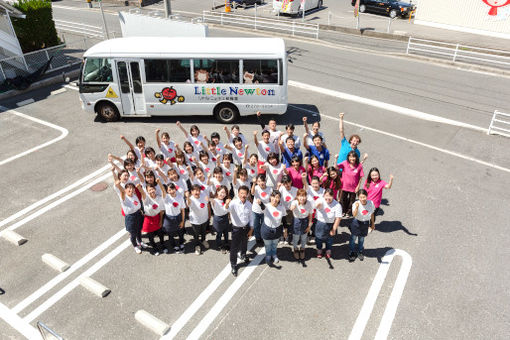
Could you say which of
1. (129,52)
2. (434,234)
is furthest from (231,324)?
(129,52)

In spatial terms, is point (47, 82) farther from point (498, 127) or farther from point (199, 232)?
point (498, 127)

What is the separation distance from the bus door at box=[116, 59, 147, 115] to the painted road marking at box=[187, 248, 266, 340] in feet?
24.6

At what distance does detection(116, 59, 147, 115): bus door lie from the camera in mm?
11703

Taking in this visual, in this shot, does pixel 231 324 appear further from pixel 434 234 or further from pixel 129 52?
pixel 129 52

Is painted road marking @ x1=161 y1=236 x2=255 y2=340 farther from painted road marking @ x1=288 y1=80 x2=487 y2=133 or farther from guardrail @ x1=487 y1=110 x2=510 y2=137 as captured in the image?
guardrail @ x1=487 y1=110 x2=510 y2=137

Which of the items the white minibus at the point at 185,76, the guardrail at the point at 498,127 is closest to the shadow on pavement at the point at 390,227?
the white minibus at the point at 185,76

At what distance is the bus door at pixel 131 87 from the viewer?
11.7m

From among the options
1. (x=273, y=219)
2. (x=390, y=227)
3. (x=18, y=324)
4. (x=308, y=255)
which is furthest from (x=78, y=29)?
(x=390, y=227)

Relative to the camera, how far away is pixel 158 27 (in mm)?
16406

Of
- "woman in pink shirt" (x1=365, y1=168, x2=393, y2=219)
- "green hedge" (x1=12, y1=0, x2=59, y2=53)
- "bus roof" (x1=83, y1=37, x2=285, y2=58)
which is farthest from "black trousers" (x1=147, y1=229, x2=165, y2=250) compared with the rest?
"green hedge" (x1=12, y1=0, x2=59, y2=53)

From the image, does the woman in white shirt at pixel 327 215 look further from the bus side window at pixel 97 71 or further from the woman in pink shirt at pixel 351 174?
the bus side window at pixel 97 71

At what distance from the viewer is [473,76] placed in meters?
17.6

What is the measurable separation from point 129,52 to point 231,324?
9251 millimetres

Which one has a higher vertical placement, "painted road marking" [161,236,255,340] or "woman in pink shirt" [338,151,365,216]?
"woman in pink shirt" [338,151,365,216]
